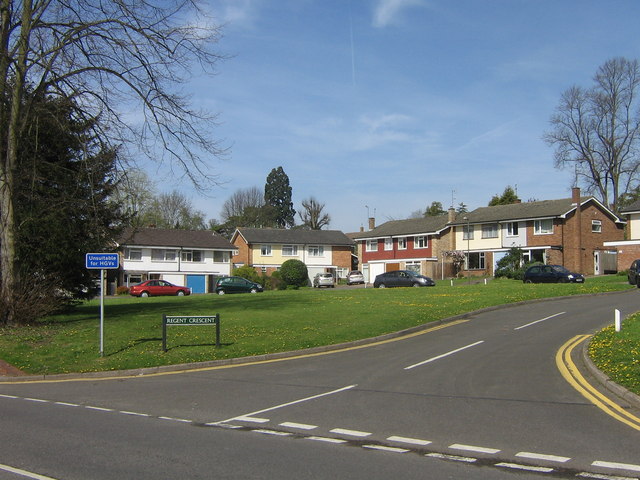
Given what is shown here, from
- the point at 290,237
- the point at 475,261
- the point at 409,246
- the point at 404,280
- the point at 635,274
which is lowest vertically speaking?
the point at 404,280

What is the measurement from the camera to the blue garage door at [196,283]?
67438mm

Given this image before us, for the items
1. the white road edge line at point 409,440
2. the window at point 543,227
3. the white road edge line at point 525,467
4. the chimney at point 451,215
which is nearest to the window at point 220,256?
the chimney at point 451,215

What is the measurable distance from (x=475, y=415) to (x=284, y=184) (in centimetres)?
11551

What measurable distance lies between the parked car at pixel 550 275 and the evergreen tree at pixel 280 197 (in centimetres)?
8153

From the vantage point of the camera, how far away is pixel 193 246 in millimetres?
68500

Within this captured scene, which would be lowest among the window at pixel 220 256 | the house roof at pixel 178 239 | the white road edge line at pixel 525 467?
the white road edge line at pixel 525 467

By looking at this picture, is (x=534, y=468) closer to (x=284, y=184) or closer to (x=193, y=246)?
(x=193, y=246)

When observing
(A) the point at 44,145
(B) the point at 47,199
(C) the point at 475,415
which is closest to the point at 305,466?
(C) the point at 475,415

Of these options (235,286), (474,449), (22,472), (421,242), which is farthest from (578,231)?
(22,472)

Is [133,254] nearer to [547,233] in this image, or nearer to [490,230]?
[490,230]

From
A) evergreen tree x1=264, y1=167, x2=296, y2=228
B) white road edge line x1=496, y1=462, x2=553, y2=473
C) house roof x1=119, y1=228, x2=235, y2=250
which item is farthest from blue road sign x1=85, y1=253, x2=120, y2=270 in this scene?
evergreen tree x1=264, y1=167, x2=296, y2=228

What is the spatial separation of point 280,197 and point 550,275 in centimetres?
8499

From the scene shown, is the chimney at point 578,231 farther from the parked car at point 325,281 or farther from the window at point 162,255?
the window at point 162,255

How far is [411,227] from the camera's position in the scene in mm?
68750
